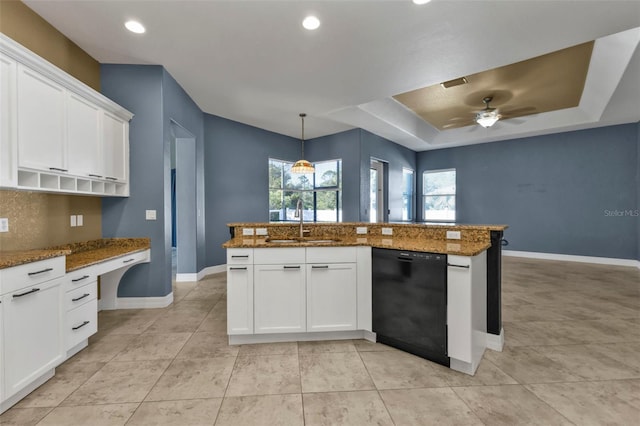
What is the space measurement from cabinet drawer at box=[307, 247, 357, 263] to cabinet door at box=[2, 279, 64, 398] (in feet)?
6.27

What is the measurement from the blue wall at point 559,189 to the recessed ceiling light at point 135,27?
758 centimetres

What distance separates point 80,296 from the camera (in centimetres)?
227

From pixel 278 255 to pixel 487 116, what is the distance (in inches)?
175

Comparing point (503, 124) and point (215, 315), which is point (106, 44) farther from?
point (503, 124)

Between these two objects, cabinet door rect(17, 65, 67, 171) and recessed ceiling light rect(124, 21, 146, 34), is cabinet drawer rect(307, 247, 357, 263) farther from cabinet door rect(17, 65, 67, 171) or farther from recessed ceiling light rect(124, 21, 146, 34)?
recessed ceiling light rect(124, 21, 146, 34)

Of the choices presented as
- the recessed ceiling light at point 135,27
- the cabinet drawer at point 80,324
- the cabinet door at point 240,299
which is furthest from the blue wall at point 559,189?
the cabinet drawer at point 80,324

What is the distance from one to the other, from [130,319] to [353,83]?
403 cm

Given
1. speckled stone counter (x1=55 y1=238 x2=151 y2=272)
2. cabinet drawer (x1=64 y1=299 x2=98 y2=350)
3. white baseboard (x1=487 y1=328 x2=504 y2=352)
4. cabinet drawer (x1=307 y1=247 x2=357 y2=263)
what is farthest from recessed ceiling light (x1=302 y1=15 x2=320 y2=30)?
white baseboard (x1=487 y1=328 x2=504 y2=352)

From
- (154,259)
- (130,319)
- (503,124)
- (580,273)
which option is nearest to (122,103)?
(154,259)

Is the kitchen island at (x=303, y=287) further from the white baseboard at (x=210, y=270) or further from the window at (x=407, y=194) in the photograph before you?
the window at (x=407, y=194)

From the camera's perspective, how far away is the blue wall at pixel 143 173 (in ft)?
11.1

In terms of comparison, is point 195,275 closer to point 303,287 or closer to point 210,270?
point 210,270

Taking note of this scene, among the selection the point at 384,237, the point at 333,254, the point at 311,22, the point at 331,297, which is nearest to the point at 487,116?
the point at 384,237

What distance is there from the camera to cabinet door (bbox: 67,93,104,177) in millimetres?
2539
